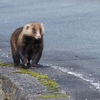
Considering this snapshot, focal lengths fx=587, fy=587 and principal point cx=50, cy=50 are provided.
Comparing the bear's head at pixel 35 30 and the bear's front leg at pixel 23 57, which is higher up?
the bear's head at pixel 35 30

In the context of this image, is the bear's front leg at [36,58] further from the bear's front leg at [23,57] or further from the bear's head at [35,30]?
the bear's head at [35,30]

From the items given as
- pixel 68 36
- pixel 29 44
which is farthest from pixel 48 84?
pixel 68 36

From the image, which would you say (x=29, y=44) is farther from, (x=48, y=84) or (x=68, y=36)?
(x=68, y=36)

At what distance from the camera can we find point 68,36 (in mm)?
14734

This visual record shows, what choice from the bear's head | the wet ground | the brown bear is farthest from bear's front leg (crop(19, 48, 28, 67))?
the wet ground

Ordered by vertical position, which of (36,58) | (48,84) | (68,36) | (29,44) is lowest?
(68,36)

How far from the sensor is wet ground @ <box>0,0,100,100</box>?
324 inches

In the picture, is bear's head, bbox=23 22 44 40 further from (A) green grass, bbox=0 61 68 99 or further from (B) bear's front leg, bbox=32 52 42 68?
(A) green grass, bbox=0 61 68 99

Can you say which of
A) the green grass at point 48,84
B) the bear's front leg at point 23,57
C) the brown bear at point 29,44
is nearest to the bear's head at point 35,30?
the brown bear at point 29,44

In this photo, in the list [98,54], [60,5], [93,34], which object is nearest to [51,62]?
[98,54]

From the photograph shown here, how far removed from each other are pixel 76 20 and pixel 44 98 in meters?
11.8

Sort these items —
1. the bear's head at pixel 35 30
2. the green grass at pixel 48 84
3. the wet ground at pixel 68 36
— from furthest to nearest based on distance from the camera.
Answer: the bear's head at pixel 35 30, the wet ground at pixel 68 36, the green grass at pixel 48 84

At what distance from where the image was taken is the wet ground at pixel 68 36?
8234 millimetres

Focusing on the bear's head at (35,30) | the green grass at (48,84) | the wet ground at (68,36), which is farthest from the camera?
the bear's head at (35,30)
